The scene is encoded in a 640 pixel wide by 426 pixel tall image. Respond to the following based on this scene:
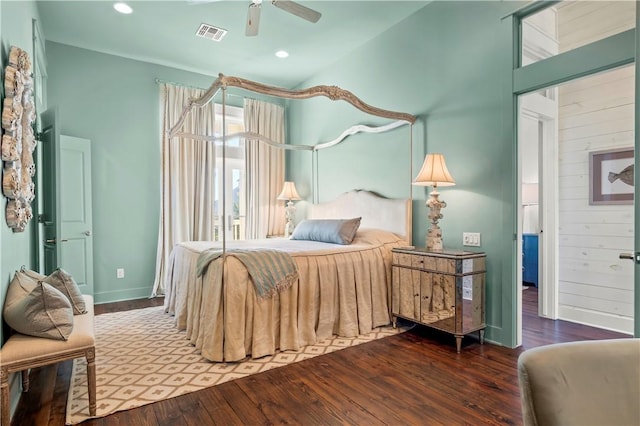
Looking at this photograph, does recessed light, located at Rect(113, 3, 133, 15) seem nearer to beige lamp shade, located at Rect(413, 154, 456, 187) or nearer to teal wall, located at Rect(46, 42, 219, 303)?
teal wall, located at Rect(46, 42, 219, 303)

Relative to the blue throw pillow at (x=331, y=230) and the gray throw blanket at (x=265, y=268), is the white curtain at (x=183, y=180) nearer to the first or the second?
the blue throw pillow at (x=331, y=230)

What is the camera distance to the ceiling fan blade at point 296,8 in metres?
2.75

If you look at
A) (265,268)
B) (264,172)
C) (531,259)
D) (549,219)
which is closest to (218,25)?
(264,172)

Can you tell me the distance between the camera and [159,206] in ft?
16.3

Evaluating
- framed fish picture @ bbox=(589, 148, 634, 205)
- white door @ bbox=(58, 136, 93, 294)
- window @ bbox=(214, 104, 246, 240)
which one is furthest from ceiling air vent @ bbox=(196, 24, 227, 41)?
framed fish picture @ bbox=(589, 148, 634, 205)

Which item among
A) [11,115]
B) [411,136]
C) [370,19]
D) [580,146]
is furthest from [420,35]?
[11,115]

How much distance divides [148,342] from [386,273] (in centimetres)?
225

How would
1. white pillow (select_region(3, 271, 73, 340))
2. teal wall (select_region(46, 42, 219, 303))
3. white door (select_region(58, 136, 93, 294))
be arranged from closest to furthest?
white pillow (select_region(3, 271, 73, 340))
white door (select_region(58, 136, 93, 294))
teal wall (select_region(46, 42, 219, 303))

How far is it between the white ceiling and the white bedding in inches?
93.2

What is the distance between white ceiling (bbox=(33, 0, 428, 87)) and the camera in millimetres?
3617

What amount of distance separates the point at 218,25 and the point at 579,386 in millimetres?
4372

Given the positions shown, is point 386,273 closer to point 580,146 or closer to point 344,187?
point 344,187

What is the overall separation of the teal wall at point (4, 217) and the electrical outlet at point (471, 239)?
3331mm

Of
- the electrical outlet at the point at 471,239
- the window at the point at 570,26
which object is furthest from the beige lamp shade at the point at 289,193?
the window at the point at 570,26
